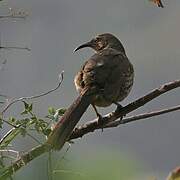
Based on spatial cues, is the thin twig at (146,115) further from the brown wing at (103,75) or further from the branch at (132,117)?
the brown wing at (103,75)

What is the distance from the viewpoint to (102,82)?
8.73 feet

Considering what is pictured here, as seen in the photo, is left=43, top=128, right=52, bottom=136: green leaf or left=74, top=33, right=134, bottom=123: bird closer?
left=43, top=128, right=52, bottom=136: green leaf

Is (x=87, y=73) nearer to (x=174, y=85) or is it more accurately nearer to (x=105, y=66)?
(x=105, y=66)

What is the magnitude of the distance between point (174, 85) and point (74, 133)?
484 millimetres

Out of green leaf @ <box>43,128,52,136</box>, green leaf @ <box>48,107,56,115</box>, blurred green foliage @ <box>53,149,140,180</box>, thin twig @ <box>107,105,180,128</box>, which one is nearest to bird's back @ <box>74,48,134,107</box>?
thin twig @ <box>107,105,180,128</box>

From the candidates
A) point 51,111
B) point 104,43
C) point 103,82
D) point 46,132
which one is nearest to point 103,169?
point 46,132

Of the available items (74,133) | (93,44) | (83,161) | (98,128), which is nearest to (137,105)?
(98,128)

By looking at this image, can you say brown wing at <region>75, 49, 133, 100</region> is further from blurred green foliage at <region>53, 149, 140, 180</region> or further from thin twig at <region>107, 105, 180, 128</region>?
blurred green foliage at <region>53, 149, 140, 180</region>

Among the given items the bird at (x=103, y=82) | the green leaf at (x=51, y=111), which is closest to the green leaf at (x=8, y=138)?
the green leaf at (x=51, y=111)

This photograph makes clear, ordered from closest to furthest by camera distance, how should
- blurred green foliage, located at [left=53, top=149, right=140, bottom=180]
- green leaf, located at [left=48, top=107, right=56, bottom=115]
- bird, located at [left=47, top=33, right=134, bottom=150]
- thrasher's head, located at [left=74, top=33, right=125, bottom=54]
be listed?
1. blurred green foliage, located at [left=53, top=149, right=140, bottom=180]
2. green leaf, located at [left=48, top=107, right=56, bottom=115]
3. bird, located at [left=47, top=33, right=134, bottom=150]
4. thrasher's head, located at [left=74, top=33, right=125, bottom=54]

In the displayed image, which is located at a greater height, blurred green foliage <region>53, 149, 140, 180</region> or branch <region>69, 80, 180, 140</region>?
blurred green foliage <region>53, 149, 140, 180</region>

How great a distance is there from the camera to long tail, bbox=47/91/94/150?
1448 millimetres

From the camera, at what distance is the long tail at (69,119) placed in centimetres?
145

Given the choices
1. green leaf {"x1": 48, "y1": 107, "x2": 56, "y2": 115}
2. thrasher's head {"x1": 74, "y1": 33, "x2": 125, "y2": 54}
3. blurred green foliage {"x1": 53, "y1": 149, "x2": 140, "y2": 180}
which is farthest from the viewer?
thrasher's head {"x1": 74, "y1": 33, "x2": 125, "y2": 54}
